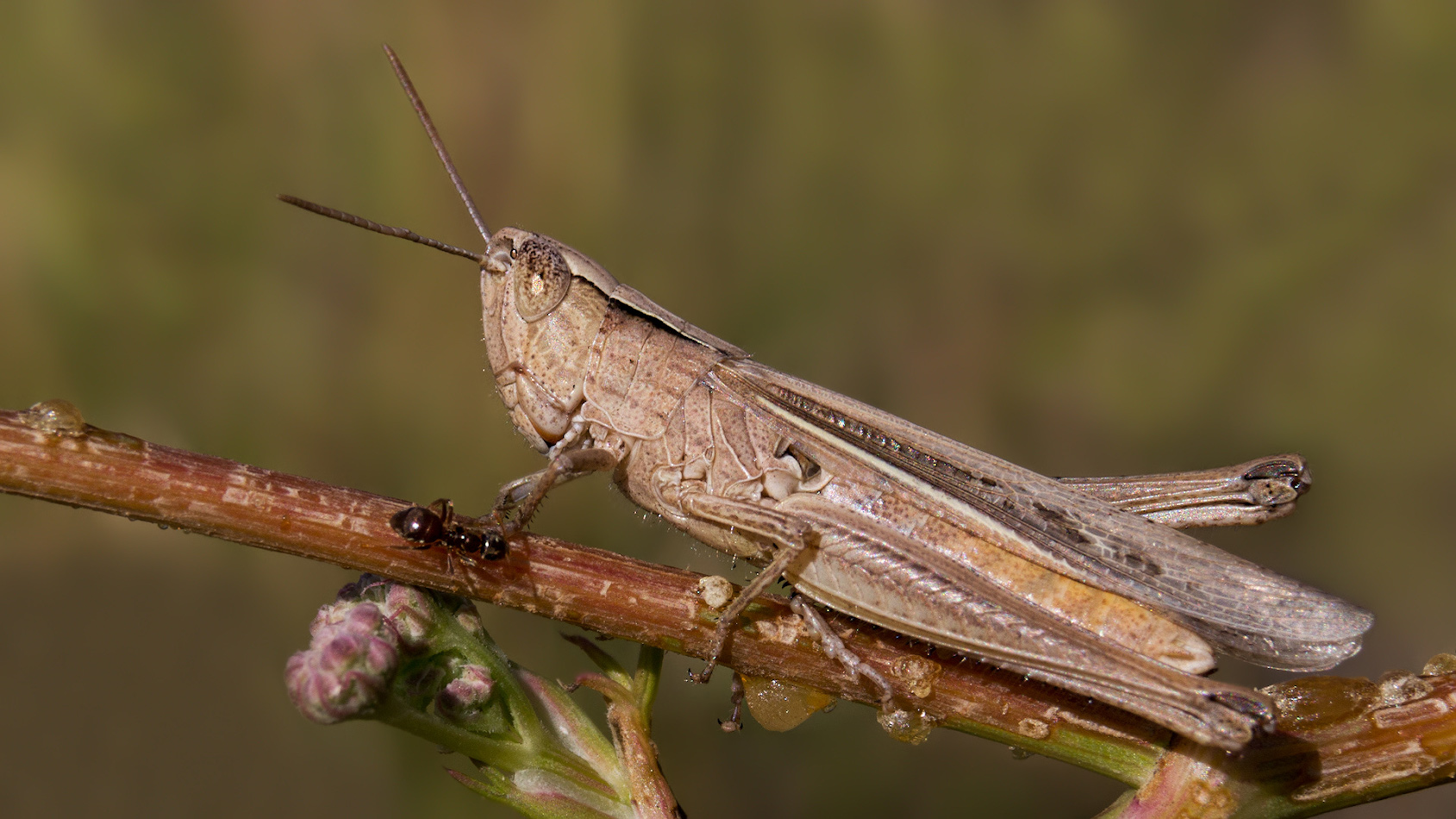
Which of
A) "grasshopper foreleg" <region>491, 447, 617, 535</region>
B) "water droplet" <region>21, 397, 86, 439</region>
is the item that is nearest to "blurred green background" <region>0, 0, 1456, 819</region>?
"grasshopper foreleg" <region>491, 447, 617, 535</region>

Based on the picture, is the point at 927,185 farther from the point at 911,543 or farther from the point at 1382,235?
the point at 911,543

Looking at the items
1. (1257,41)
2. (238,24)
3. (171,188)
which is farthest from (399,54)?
(1257,41)

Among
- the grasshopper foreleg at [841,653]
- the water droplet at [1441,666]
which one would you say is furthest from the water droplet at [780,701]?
the water droplet at [1441,666]

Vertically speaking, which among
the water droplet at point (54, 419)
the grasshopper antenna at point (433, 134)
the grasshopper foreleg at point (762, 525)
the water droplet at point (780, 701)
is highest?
the grasshopper antenna at point (433, 134)

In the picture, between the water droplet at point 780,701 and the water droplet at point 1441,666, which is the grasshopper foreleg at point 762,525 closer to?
the water droplet at point 780,701

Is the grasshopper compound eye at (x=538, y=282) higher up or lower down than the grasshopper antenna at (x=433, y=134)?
lower down

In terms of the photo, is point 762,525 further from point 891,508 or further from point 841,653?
point 841,653

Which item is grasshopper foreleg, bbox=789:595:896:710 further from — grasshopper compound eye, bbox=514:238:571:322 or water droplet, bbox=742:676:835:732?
grasshopper compound eye, bbox=514:238:571:322
